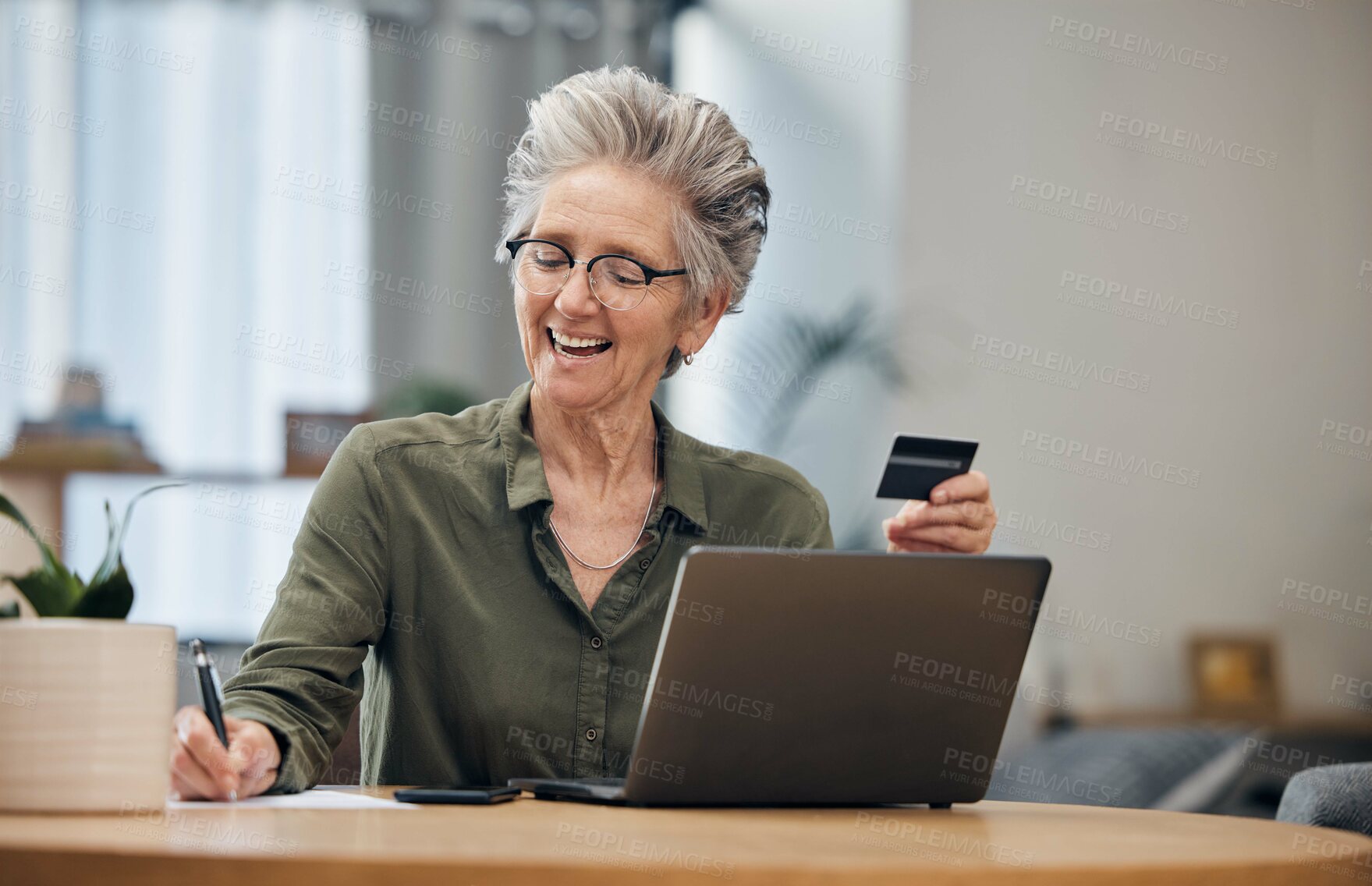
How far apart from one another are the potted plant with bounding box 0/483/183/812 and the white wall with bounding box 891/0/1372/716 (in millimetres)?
2874

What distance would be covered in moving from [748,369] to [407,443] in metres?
2.46

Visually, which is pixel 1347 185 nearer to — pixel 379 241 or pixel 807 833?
pixel 379 241

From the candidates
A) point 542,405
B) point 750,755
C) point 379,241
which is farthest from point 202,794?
point 379,241

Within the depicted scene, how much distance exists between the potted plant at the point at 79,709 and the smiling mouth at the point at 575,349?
2.46 ft

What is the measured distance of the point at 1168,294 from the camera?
11.5ft

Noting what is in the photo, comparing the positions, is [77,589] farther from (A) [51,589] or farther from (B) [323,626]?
(B) [323,626]

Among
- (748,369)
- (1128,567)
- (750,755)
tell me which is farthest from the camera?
(748,369)

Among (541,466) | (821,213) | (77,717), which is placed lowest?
(77,717)

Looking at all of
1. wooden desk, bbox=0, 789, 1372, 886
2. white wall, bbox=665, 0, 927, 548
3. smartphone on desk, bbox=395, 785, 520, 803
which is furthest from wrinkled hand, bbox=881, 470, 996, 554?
white wall, bbox=665, 0, 927, 548

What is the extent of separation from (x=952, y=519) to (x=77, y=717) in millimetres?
853

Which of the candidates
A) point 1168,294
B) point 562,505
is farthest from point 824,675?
point 1168,294

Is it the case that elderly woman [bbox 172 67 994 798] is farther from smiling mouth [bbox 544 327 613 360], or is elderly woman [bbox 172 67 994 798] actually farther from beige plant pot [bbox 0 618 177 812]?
beige plant pot [bbox 0 618 177 812]

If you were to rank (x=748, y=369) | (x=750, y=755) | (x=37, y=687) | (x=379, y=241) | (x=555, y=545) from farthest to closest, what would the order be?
1. (x=379, y=241)
2. (x=748, y=369)
3. (x=555, y=545)
4. (x=750, y=755)
5. (x=37, y=687)

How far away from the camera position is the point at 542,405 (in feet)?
5.27
